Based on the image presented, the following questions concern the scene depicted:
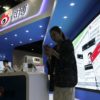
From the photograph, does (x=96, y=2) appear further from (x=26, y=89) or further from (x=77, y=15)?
(x=26, y=89)

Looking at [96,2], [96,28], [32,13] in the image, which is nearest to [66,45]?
[96,28]

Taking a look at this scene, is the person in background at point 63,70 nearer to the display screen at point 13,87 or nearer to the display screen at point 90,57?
the display screen at point 13,87

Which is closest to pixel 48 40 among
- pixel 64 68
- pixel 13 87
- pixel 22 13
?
pixel 22 13

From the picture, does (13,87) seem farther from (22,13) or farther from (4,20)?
(4,20)

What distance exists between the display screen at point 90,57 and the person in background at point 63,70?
2938mm

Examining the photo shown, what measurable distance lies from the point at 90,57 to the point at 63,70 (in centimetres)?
354

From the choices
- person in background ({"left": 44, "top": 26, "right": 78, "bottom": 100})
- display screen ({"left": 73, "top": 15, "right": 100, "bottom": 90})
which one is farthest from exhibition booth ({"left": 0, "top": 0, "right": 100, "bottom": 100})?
person in background ({"left": 44, "top": 26, "right": 78, "bottom": 100})

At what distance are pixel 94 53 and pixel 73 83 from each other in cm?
327

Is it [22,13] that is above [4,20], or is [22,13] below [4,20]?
below

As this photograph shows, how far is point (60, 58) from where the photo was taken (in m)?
1.50

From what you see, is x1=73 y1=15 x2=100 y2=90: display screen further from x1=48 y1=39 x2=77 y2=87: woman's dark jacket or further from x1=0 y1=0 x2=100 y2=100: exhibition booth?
x1=48 y1=39 x2=77 y2=87: woman's dark jacket

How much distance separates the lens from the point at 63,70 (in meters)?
1.49

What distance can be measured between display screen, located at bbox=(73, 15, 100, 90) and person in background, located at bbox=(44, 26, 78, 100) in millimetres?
2938

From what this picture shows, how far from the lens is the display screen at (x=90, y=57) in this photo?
4.52 m
